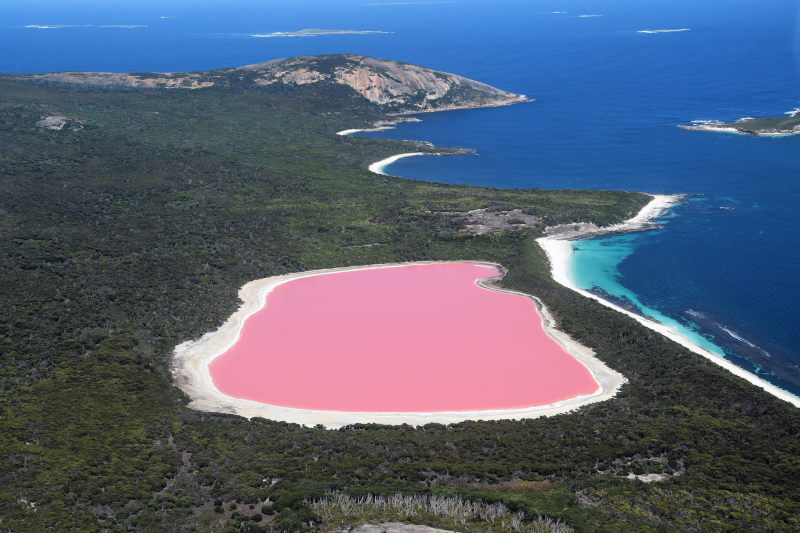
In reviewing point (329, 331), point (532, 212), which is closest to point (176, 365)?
point (329, 331)

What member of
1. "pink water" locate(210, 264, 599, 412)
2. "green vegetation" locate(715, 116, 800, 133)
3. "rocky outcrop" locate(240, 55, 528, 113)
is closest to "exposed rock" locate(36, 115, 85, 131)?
"rocky outcrop" locate(240, 55, 528, 113)

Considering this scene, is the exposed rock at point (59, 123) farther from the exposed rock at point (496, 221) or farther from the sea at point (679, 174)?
the exposed rock at point (496, 221)

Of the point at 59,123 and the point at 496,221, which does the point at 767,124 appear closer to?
the point at 496,221

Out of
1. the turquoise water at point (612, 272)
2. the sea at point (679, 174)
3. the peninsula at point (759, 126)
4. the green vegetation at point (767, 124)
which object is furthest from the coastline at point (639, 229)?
the green vegetation at point (767, 124)

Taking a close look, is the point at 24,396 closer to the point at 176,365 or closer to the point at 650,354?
the point at 176,365

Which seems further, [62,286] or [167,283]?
[167,283]

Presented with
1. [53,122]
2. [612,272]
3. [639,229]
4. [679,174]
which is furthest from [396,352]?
[53,122]
